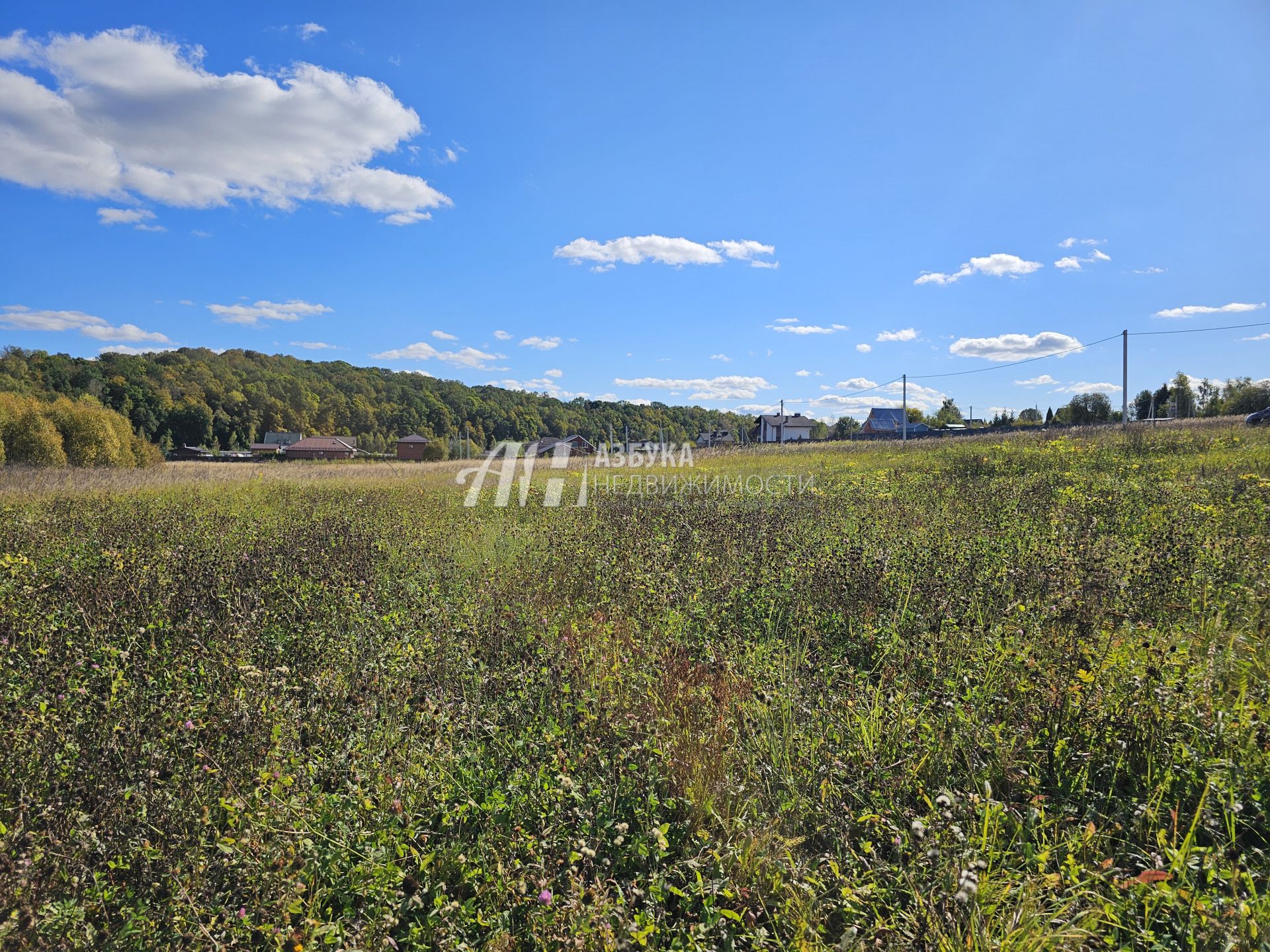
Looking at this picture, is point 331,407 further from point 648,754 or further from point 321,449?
point 648,754

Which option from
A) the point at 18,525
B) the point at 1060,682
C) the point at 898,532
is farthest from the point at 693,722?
the point at 18,525

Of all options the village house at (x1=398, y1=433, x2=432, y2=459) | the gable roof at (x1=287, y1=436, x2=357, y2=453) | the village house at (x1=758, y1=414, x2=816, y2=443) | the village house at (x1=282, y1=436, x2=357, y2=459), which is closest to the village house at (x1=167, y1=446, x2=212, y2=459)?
the village house at (x1=282, y1=436, x2=357, y2=459)

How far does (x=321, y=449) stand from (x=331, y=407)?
839 inches

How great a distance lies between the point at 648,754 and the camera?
9.20 ft

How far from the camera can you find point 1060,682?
3262mm

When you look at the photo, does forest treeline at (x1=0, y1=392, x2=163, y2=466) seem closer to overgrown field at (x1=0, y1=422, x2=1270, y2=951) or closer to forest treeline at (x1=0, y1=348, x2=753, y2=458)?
overgrown field at (x1=0, y1=422, x2=1270, y2=951)

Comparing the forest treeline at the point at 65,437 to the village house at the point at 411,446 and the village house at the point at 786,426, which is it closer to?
the village house at the point at 411,446

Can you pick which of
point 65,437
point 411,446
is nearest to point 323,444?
point 411,446

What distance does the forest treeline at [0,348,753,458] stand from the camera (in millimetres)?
77938

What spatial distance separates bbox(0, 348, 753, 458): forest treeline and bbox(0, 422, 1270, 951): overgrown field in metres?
71.4

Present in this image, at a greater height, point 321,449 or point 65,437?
point 321,449

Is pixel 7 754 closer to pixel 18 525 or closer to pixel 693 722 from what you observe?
pixel 693 722

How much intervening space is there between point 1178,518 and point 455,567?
8.20m

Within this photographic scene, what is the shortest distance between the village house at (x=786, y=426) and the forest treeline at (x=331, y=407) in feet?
25.0
